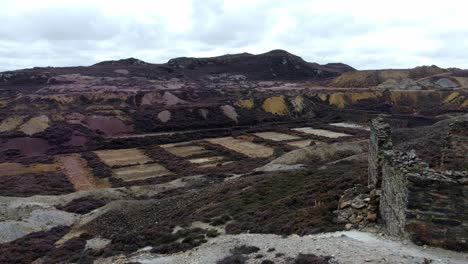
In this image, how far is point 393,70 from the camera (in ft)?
504

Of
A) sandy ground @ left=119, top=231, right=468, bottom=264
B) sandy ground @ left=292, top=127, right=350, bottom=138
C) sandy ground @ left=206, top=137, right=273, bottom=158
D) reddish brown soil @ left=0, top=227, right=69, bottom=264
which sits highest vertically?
sandy ground @ left=119, top=231, right=468, bottom=264

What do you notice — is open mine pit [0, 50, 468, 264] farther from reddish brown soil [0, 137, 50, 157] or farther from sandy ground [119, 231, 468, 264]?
reddish brown soil [0, 137, 50, 157]

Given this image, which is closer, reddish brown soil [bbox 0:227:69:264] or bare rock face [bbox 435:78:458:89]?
reddish brown soil [bbox 0:227:69:264]

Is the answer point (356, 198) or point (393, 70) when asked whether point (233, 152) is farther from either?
point (393, 70)

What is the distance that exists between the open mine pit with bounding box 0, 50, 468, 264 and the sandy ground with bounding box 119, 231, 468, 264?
7 centimetres

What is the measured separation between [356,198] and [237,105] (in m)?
86.5

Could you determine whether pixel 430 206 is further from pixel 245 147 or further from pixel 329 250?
pixel 245 147

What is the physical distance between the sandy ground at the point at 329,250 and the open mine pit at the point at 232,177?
0.07 m

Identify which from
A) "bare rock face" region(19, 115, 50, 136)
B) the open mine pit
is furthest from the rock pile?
"bare rock face" region(19, 115, 50, 136)

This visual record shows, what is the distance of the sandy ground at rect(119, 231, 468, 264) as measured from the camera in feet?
46.9

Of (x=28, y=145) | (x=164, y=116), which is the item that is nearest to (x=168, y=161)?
(x=28, y=145)

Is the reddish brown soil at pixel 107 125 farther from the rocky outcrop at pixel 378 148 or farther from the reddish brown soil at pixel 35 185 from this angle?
the rocky outcrop at pixel 378 148

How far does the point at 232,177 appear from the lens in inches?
1892

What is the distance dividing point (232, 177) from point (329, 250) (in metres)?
32.7
